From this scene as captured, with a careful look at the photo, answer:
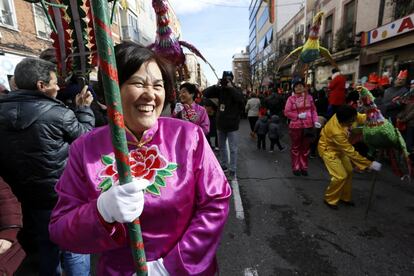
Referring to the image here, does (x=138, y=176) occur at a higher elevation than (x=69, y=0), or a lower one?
lower

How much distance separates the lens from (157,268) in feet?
Answer: 3.67

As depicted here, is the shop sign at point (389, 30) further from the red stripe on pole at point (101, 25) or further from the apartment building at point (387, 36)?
the red stripe on pole at point (101, 25)

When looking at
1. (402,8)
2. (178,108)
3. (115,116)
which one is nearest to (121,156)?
(115,116)

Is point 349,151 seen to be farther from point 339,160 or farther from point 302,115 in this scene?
point 302,115

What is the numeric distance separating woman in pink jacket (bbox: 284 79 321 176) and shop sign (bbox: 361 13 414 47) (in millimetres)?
7441

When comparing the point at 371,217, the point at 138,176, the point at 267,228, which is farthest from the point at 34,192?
the point at 371,217

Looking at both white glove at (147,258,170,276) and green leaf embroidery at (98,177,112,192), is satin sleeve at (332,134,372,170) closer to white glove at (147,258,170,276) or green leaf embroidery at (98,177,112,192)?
white glove at (147,258,170,276)

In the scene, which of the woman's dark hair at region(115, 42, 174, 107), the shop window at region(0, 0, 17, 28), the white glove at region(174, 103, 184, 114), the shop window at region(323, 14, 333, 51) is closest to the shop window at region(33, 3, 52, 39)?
the shop window at region(0, 0, 17, 28)

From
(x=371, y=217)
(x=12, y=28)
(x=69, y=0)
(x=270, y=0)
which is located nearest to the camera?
(x=69, y=0)

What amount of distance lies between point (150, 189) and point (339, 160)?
3483mm

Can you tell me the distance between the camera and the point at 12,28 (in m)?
10.0

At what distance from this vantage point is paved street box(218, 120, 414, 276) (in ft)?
8.32

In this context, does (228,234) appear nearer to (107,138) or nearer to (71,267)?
(71,267)

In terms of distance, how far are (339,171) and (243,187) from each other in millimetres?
1595
